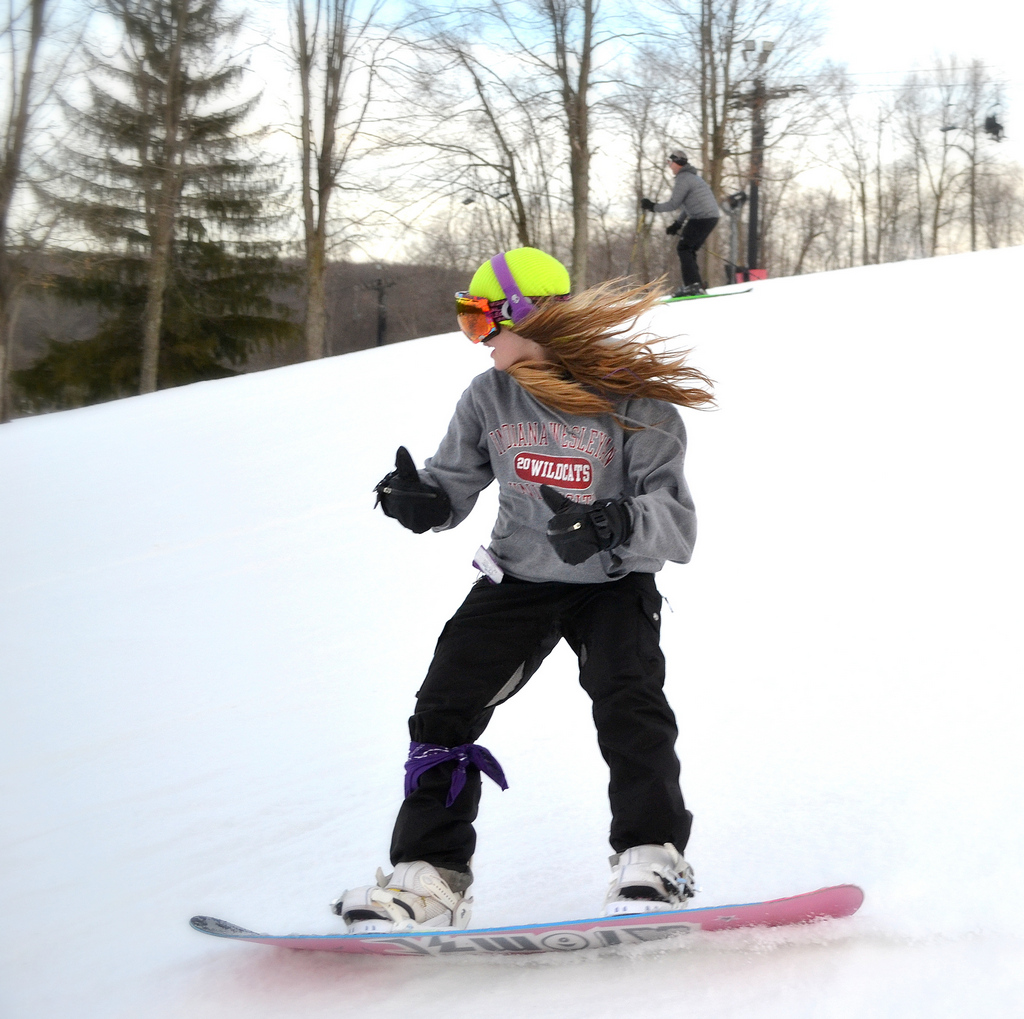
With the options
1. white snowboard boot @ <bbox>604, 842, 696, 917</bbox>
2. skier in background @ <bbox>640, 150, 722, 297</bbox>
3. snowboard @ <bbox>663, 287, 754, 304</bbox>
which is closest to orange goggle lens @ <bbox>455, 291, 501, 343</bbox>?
white snowboard boot @ <bbox>604, 842, 696, 917</bbox>

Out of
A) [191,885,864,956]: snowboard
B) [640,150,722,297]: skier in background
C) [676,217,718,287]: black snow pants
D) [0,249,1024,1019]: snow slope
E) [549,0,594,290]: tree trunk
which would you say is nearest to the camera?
[191,885,864,956]: snowboard

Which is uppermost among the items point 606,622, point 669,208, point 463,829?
point 669,208

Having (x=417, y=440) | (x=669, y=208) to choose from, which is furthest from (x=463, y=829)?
(x=669, y=208)

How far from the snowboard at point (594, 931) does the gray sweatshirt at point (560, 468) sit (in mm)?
695

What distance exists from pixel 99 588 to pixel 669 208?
820cm

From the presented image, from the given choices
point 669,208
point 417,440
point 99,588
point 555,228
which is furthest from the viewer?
point 555,228

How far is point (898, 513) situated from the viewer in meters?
4.93

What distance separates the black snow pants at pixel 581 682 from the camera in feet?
6.55

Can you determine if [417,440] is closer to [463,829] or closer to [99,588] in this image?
[99,588]

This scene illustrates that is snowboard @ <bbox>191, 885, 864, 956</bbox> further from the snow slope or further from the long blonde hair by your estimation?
the long blonde hair

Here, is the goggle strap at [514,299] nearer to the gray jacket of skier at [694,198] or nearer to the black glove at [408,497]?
the black glove at [408,497]

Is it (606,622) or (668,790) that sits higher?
(606,622)

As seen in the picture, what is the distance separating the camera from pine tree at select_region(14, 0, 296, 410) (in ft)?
71.5

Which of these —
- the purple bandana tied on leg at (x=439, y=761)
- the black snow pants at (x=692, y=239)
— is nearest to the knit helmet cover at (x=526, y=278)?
the purple bandana tied on leg at (x=439, y=761)
